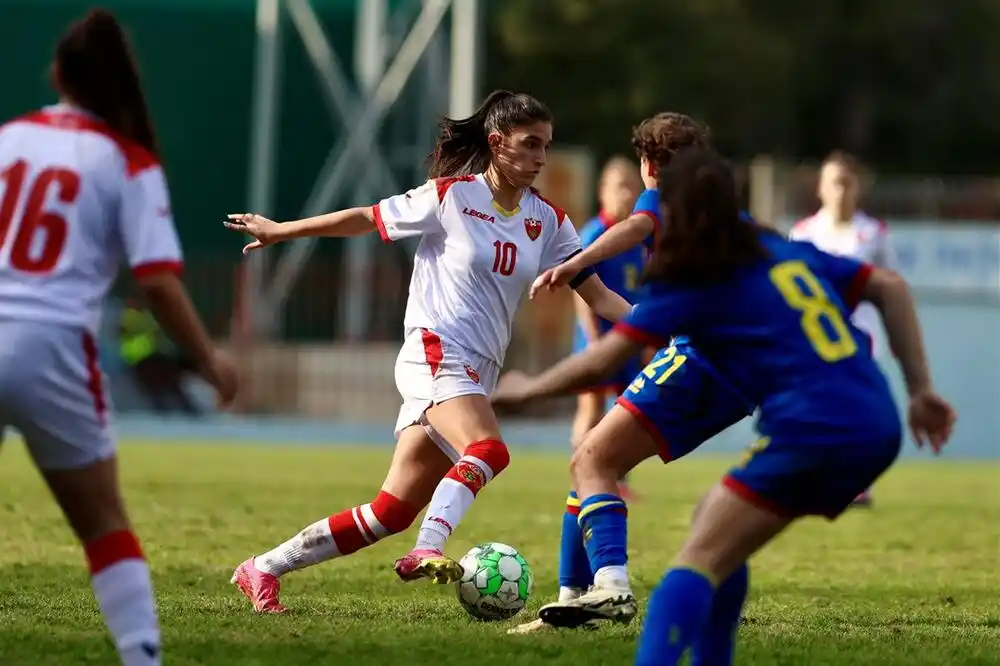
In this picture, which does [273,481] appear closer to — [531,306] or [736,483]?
[736,483]

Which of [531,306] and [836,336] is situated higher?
[836,336]

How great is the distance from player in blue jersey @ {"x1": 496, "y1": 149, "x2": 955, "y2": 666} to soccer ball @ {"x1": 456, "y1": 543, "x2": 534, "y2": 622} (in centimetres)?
218

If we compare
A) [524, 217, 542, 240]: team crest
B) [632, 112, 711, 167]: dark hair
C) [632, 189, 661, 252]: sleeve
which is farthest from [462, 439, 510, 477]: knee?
[632, 112, 711, 167]: dark hair

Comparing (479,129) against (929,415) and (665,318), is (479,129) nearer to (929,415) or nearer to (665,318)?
(665,318)

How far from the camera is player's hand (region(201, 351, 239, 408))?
5379 mm

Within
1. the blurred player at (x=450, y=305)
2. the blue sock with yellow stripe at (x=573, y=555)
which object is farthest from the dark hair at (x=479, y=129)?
the blue sock with yellow stripe at (x=573, y=555)

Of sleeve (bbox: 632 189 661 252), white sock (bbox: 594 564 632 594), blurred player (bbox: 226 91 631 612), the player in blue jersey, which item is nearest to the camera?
the player in blue jersey

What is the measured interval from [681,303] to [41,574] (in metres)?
4.42

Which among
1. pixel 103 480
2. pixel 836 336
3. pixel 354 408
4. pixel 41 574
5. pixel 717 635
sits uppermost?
pixel 836 336

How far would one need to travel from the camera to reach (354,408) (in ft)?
90.8

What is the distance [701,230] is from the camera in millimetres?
5305

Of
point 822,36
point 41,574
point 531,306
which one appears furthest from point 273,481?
point 822,36

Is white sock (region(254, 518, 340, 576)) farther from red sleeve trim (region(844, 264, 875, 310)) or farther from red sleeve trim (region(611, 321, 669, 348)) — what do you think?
red sleeve trim (region(844, 264, 875, 310))

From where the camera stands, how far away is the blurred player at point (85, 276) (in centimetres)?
518
